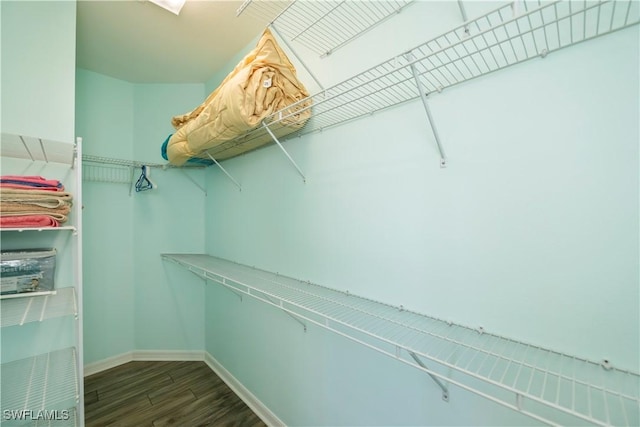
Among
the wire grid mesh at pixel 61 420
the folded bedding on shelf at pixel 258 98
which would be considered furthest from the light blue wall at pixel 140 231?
the folded bedding on shelf at pixel 258 98

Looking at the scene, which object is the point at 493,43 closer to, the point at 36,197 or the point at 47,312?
the point at 36,197

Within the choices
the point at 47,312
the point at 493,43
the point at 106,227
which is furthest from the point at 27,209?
the point at 493,43

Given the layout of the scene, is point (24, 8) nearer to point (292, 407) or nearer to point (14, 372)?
point (14, 372)

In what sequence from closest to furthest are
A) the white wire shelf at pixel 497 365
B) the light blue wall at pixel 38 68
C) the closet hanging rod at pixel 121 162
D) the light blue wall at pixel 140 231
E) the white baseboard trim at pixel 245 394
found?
the white wire shelf at pixel 497 365 → the light blue wall at pixel 38 68 → the white baseboard trim at pixel 245 394 → the closet hanging rod at pixel 121 162 → the light blue wall at pixel 140 231

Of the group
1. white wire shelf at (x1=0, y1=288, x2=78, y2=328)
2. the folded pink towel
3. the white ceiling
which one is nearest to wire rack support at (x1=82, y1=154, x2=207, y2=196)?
the white ceiling

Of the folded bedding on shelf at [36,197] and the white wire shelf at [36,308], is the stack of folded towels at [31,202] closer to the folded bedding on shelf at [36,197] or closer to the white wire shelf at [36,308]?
the folded bedding on shelf at [36,197]

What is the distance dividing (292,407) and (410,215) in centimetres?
140

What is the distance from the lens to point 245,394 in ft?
6.50

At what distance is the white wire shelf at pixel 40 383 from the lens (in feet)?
3.88

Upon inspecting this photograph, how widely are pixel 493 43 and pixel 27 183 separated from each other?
2.03 meters

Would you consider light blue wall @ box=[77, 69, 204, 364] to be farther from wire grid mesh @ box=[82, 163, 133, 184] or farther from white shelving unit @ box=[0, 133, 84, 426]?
white shelving unit @ box=[0, 133, 84, 426]

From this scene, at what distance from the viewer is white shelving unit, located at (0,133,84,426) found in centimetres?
119

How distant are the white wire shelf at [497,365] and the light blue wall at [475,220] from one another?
0.04 meters

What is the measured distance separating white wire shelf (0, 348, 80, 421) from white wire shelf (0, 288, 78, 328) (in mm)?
330
